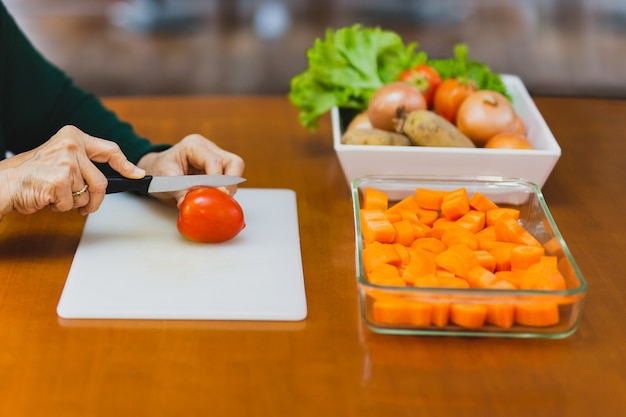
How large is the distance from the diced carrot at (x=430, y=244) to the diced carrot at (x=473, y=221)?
2.3 inches

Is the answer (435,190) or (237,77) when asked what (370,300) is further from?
(237,77)

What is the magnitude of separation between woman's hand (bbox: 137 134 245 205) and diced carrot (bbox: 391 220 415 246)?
0.28 meters

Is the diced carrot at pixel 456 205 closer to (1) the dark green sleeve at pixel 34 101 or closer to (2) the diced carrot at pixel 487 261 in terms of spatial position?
(2) the diced carrot at pixel 487 261

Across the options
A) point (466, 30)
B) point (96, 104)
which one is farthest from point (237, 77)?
point (96, 104)

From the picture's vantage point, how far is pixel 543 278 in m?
0.96

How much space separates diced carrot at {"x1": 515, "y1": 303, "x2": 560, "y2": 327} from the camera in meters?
0.93

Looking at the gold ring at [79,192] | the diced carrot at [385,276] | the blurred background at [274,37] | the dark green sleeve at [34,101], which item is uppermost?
the gold ring at [79,192]

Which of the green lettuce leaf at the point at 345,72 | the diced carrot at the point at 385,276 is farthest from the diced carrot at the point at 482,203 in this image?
the green lettuce leaf at the point at 345,72

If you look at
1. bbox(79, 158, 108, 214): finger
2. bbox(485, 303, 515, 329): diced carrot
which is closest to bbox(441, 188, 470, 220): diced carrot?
bbox(485, 303, 515, 329): diced carrot

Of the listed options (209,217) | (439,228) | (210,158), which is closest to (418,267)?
(439,228)

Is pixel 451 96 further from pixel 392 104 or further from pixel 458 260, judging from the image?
pixel 458 260

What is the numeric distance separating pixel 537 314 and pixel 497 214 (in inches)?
8.4

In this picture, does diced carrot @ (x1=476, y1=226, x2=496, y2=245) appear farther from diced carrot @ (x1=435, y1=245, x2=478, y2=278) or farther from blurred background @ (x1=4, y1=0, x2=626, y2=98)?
blurred background @ (x1=4, y1=0, x2=626, y2=98)

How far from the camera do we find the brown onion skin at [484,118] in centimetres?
138
